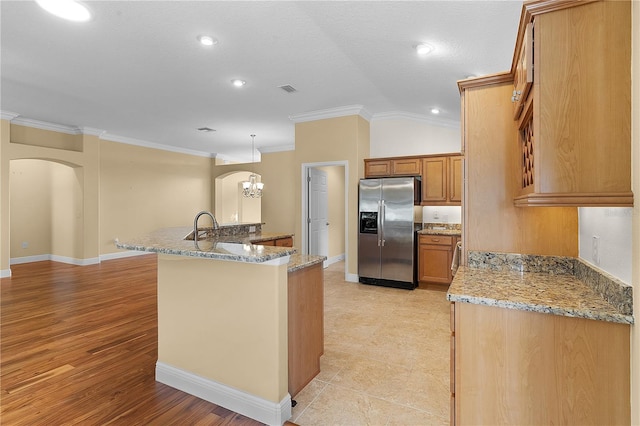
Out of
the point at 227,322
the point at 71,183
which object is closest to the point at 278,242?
the point at 227,322

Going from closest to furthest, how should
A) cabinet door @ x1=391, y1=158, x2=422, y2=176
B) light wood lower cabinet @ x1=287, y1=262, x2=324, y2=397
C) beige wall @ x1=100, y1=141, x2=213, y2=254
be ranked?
light wood lower cabinet @ x1=287, y1=262, x2=324, y2=397 → cabinet door @ x1=391, y1=158, x2=422, y2=176 → beige wall @ x1=100, y1=141, x2=213, y2=254

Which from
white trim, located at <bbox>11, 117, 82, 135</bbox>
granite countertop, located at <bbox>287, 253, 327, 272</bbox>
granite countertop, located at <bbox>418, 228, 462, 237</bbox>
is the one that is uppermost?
white trim, located at <bbox>11, 117, 82, 135</bbox>

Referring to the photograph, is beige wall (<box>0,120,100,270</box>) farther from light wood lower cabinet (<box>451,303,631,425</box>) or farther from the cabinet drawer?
light wood lower cabinet (<box>451,303,631,425</box>)

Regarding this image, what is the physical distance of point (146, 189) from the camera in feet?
27.5

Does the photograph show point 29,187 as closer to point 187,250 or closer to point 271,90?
point 271,90

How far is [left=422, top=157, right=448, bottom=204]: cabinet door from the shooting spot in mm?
5180

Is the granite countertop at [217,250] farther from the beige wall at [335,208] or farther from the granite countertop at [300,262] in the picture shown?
the beige wall at [335,208]

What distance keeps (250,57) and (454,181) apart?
3541 millimetres

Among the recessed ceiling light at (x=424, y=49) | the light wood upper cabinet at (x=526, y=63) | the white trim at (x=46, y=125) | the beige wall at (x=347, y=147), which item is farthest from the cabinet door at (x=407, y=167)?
the white trim at (x=46, y=125)

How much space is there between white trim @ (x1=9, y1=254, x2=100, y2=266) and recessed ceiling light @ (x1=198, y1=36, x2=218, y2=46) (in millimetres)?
6107

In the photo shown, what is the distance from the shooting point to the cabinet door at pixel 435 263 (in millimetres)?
4930

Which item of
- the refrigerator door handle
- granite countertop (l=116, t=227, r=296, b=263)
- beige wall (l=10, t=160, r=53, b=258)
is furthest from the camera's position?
beige wall (l=10, t=160, r=53, b=258)

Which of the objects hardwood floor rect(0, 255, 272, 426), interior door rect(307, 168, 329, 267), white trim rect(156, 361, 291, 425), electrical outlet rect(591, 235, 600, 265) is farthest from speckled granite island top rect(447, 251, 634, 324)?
interior door rect(307, 168, 329, 267)

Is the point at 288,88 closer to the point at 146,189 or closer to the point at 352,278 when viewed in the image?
the point at 352,278
